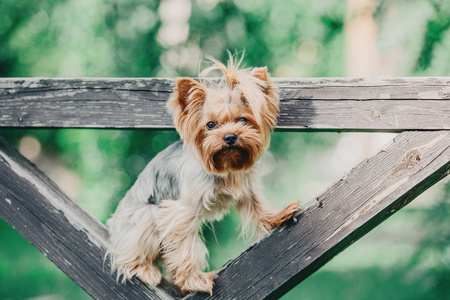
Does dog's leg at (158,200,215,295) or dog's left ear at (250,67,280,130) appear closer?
dog's left ear at (250,67,280,130)

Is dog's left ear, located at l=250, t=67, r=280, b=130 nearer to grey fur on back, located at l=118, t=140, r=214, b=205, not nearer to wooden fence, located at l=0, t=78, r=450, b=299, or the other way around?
wooden fence, located at l=0, t=78, r=450, b=299

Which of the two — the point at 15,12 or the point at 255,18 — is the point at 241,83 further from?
the point at 15,12

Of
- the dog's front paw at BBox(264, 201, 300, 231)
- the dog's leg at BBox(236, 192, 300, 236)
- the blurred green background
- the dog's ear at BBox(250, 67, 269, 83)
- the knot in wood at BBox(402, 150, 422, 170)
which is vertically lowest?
the dog's front paw at BBox(264, 201, 300, 231)

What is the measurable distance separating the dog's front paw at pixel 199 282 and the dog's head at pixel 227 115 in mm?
477

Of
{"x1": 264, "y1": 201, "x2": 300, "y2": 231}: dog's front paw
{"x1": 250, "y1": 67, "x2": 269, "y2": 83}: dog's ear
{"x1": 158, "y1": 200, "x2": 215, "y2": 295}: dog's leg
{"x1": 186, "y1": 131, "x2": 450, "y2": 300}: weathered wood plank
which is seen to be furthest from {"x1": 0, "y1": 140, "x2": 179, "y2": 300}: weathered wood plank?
{"x1": 250, "y1": 67, "x2": 269, "y2": 83}: dog's ear

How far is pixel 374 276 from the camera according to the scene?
4473 millimetres

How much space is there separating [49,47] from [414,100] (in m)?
3.67

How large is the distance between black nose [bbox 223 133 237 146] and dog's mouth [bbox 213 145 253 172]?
0.04 meters

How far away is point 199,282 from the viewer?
6.23ft

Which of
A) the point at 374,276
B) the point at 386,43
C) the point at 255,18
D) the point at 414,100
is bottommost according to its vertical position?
the point at 414,100

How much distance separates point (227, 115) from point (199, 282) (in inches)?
29.7

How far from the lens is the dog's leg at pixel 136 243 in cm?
200

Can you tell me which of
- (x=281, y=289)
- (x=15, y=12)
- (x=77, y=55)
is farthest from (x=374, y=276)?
(x=15, y=12)

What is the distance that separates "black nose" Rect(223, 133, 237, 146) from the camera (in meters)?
1.90
